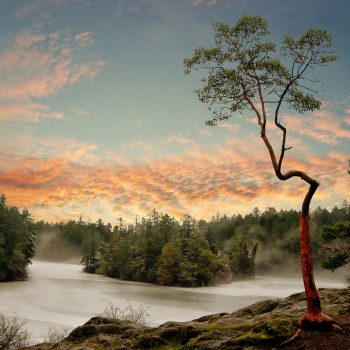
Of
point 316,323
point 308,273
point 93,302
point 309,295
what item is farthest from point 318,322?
point 93,302

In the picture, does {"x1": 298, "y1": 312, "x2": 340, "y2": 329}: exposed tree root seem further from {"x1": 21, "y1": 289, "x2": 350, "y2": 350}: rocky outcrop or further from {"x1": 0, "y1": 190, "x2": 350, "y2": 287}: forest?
{"x1": 0, "y1": 190, "x2": 350, "y2": 287}: forest

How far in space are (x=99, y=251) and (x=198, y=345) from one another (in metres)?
150

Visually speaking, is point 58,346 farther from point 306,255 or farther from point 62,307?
point 62,307

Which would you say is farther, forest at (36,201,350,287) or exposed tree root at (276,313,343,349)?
forest at (36,201,350,287)

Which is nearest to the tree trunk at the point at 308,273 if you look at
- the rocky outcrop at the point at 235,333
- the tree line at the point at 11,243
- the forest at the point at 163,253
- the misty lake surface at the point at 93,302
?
the rocky outcrop at the point at 235,333

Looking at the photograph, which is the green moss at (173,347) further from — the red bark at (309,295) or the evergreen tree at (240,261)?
A: the evergreen tree at (240,261)

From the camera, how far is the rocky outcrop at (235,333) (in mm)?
13281

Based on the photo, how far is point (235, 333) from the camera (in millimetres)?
15227

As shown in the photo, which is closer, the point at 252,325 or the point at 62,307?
the point at 252,325

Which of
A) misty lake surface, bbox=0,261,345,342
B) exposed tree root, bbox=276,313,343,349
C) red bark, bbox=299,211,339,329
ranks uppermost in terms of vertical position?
red bark, bbox=299,211,339,329

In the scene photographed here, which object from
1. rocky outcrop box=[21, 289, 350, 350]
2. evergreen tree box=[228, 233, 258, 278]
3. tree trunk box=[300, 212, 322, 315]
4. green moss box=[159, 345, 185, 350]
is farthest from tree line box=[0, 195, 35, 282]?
tree trunk box=[300, 212, 322, 315]

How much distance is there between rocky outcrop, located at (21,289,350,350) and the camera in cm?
1328

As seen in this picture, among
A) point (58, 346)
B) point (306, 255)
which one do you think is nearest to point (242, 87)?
point (306, 255)

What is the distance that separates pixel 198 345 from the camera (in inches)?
579
